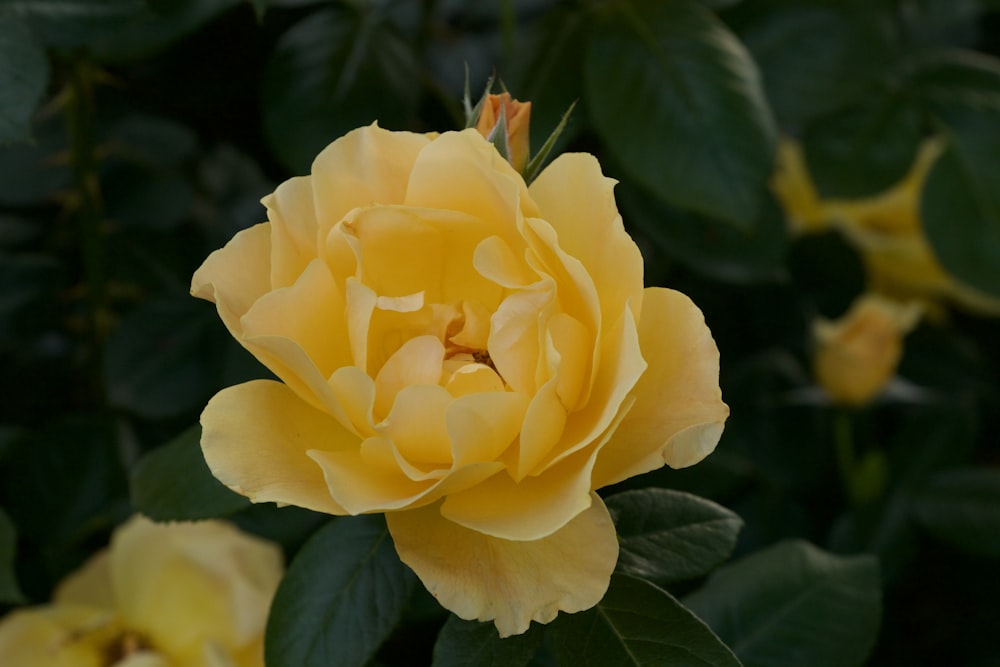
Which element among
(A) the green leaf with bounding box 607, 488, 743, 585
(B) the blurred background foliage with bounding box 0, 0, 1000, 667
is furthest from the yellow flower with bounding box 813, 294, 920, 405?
(A) the green leaf with bounding box 607, 488, 743, 585

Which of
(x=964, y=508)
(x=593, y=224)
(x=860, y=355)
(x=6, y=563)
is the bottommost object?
(x=964, y=508)

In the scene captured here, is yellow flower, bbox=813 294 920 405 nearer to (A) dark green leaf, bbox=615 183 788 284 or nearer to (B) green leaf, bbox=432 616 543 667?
(A) dark green leaf, bbox=615 183 788 284

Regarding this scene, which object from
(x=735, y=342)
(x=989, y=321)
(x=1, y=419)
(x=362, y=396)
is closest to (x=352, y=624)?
(x=362, y=396)

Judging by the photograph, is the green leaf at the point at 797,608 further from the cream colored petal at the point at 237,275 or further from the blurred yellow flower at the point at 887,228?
the blurred yellow flower at the point at 887,228

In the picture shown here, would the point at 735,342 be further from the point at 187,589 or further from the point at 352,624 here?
the point at 352,624

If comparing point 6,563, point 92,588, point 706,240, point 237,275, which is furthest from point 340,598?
point 706,240

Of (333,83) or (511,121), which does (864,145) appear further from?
(511,121)
